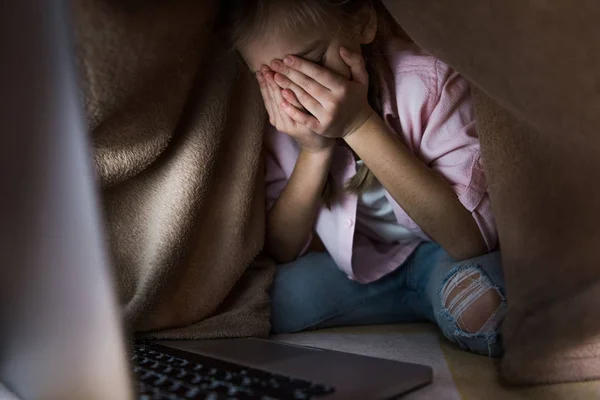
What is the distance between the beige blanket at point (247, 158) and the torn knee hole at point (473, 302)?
0.12 metres

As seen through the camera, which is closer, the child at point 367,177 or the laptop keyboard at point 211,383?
the laptop keyboard at point 211,383

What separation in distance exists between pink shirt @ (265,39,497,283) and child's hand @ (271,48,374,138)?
0.10 meters

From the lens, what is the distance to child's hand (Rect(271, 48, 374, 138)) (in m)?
0.70

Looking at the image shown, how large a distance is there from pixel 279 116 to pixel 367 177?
17cm

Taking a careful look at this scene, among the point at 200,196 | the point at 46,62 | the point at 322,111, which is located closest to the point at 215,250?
the point at 200,196

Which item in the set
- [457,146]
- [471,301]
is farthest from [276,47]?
[471,301]

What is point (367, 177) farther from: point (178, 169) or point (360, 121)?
point (178, 169)

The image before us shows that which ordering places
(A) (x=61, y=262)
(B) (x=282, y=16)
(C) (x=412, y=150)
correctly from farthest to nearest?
(C) (x=412, y=150) → (B) (x=282, y=16) → (A) (x=61, y=262)

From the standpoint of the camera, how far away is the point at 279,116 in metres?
0.73

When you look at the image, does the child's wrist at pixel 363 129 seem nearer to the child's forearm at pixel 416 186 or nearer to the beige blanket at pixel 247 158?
the child's forearm at pixel 416 186

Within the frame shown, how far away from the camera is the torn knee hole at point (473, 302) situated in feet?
2.30

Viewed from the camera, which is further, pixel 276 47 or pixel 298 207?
pixel 298 207

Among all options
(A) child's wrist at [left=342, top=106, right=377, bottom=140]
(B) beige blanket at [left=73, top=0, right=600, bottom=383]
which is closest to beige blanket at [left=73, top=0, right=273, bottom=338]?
(B) beige blanket at [left=73, top=0, right=600, bottom=383]

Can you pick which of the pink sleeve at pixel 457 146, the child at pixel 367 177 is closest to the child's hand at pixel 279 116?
the child at pixel 367 177
